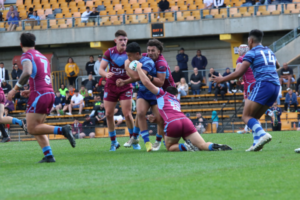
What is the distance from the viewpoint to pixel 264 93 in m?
7.57

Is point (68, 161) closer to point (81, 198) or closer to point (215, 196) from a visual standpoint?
point (81, 198)

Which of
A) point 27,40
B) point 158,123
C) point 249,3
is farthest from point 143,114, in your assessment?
point 249,3

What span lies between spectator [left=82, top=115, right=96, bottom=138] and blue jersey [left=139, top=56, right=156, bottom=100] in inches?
399

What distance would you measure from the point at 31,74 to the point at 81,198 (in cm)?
326

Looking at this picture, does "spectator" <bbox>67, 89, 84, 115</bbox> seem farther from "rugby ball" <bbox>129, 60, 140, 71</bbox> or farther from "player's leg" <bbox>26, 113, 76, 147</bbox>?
"player's leg" <bbox>26, 113, 76, 147</bbox>

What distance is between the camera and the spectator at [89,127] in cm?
1872

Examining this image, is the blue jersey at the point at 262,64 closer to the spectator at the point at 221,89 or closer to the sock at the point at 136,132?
the sock at the point at 136,132

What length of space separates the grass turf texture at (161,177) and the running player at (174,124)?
2.15 feet

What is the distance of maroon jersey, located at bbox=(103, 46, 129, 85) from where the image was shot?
9227 millimetres

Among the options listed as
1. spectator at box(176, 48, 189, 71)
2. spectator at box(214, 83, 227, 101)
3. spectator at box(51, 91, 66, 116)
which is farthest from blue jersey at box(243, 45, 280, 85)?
spectator at box(51, 91, 66, 116)

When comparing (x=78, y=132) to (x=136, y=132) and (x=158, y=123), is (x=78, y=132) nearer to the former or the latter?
(x=136, y=132)

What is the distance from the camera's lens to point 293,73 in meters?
21.8

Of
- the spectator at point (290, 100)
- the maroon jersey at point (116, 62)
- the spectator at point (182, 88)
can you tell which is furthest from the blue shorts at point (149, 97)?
the spectator at point (182, 88)

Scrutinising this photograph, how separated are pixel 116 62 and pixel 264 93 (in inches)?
122
